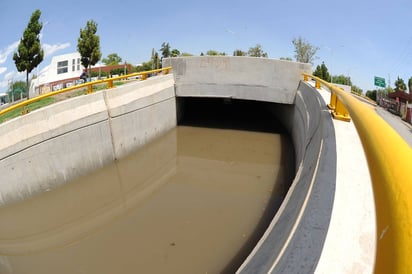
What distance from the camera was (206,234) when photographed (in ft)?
17.7

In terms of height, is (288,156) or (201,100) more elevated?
(201,100)

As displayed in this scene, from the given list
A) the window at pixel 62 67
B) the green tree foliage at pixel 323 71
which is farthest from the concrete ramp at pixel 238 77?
the window at pixel 62 67

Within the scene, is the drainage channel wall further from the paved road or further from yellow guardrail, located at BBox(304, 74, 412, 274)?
yellow guardrail, located at BBox(304, 74, 412, 274)

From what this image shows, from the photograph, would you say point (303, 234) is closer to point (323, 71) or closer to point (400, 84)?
point (323, 71)

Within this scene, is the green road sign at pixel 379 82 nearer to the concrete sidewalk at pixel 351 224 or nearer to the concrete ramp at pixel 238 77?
the concrete ramp at pixel 238 77

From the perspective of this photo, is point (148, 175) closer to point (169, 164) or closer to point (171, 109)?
point (169, 164)

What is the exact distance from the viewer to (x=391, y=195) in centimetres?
79

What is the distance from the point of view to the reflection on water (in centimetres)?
480

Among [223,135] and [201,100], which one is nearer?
[223,135]

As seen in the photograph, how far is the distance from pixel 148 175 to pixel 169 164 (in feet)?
3.81

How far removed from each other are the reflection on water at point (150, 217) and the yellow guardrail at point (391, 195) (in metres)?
3.94

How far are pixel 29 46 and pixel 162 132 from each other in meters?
11.0

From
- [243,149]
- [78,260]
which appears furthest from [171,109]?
[78,260]

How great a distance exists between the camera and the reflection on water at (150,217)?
4.80 meters
